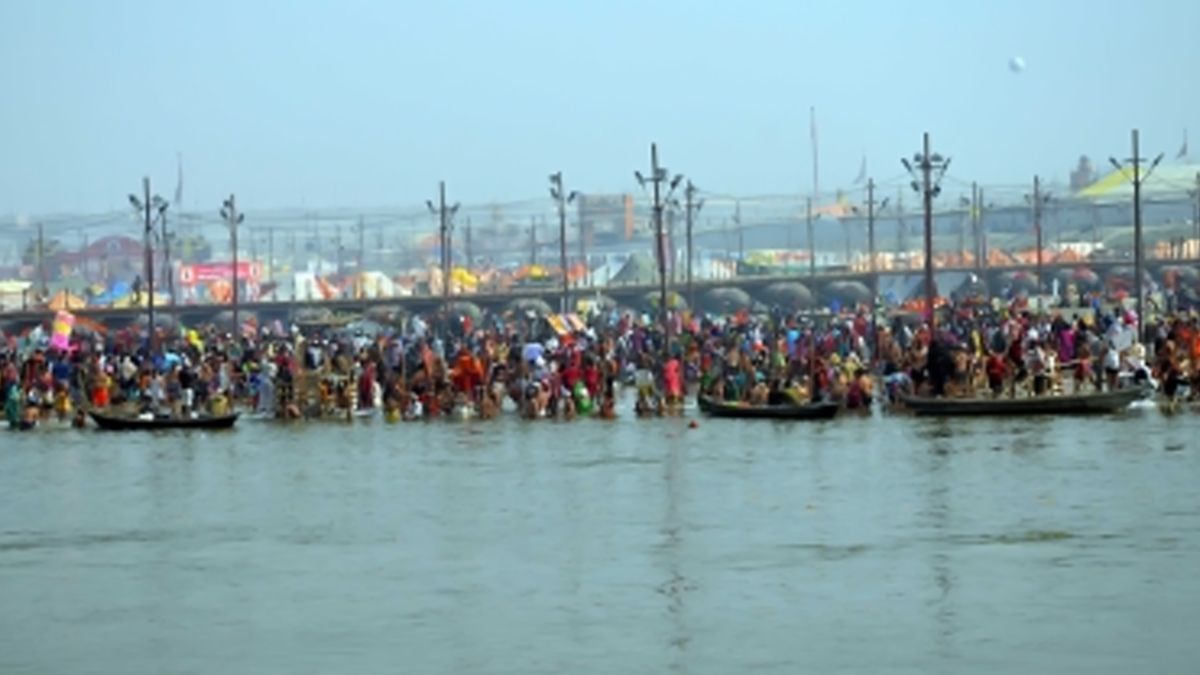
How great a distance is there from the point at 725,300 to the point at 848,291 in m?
6.50

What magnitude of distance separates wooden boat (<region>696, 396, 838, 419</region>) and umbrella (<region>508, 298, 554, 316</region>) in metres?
62.6

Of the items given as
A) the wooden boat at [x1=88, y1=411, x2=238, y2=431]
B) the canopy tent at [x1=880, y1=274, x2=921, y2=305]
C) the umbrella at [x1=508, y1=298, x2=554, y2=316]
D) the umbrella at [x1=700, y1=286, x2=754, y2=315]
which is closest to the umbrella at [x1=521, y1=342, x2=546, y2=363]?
the wooden boat at [x1=88, y1=411, x2=238, y2=431]

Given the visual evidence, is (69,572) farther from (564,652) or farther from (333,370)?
(333,370)

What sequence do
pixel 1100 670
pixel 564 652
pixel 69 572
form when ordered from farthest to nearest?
pixel 69 572
pixel 564 652
pixel 1100 670

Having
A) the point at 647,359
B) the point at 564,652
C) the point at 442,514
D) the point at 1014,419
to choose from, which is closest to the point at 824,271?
the point at 647,359

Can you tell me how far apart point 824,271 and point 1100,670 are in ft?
398

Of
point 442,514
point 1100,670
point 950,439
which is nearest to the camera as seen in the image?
point 1100,670

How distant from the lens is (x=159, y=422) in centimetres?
4588

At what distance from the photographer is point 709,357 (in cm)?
5381

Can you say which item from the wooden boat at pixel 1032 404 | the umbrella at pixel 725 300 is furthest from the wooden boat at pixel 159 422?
the umbrella at pixel 725 300

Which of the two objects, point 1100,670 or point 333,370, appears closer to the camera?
point 1100,670

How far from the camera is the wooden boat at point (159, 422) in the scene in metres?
45.5

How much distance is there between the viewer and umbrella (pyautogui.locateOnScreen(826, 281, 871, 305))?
4963 inches

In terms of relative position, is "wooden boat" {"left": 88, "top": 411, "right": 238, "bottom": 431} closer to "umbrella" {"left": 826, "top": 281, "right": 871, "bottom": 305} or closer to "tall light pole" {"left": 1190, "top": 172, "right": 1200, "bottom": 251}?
"umbrella" {"left": 826, "top": 281, "right": 871, "bottom": 305}
